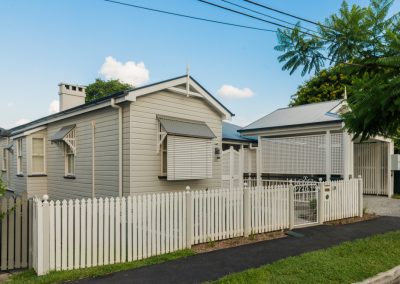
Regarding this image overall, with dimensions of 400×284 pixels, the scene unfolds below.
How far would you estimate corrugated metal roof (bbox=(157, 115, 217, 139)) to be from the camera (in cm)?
956

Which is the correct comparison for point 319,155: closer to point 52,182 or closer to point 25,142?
point 52,182

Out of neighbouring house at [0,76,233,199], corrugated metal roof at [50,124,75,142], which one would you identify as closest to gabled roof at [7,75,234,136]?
neighbouring house at [0,76,233,199]

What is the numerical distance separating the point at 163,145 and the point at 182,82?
218cm

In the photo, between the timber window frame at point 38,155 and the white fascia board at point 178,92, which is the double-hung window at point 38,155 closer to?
the timber window frame at point 38,155

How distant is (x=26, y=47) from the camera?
435 inches

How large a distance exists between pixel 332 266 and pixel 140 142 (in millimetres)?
5842

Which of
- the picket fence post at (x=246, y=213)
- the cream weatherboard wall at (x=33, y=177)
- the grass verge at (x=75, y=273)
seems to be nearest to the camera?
the grass verge at (x=75, y=273)

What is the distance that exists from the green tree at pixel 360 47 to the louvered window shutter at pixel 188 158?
5055 millimetres

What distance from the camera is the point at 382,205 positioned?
45.7 ft

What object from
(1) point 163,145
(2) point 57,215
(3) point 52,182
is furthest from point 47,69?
(2) point 57,215

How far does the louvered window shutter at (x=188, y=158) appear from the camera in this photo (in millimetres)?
9430

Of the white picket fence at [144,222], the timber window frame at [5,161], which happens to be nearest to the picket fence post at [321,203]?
the white picket fence at [144,222]

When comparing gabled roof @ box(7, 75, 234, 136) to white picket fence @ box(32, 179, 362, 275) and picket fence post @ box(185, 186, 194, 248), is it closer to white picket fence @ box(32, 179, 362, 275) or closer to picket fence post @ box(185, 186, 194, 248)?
white picket fence @ box(32, 179, 362, 275)

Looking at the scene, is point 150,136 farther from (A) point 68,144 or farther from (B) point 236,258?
(B) point 236,258
